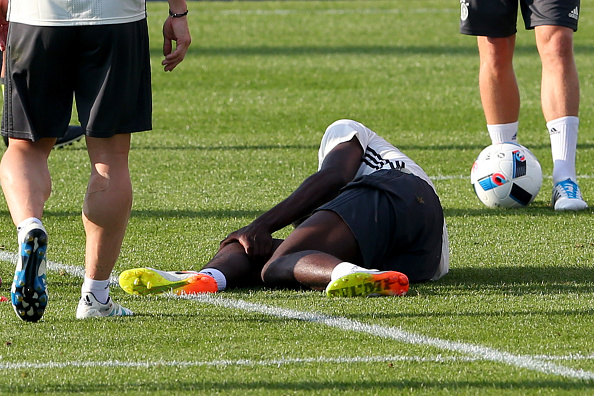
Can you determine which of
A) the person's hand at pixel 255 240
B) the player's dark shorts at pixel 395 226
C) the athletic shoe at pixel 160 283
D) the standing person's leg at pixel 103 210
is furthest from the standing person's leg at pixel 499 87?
the standing person's leg at pixel 103 210

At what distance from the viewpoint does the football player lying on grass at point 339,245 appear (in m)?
4.36

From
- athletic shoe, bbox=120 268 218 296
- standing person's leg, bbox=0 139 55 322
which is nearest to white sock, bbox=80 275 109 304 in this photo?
standing person's leg, bbox=0 139 55 322

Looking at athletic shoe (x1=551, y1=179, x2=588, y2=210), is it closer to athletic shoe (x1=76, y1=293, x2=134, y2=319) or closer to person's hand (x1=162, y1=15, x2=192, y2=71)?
person's hand (x1=162, y1=15, x2=192, y2=71)

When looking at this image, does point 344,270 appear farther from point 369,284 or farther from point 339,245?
point 339,245

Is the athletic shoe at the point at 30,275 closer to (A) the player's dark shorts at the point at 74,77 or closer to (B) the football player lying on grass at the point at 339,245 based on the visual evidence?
(A) the player's dark shorts at the point at 74,77

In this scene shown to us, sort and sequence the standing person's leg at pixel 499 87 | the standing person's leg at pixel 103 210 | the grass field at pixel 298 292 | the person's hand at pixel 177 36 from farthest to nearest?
1. the standing person's leg at pixel 499 87
2. the person's hand at pixel 177 36
3. the standing person's leg at pixel 103 210
4. the grass field at pixel 298 292

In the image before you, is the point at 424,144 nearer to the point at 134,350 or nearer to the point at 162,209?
the point at 162,209

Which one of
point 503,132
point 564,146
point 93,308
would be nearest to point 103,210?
point 93,308

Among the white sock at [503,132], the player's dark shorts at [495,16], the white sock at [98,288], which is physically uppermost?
the player's dark shorts at [495,16]

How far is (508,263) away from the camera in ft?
16.3

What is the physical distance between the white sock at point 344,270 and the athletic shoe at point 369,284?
0.07 feet

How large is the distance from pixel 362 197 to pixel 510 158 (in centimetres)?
193

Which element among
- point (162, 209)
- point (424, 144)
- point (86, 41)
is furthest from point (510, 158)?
point (86, 41)

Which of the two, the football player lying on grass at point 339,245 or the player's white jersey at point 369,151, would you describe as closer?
the football player lying on grass at point 339,245
